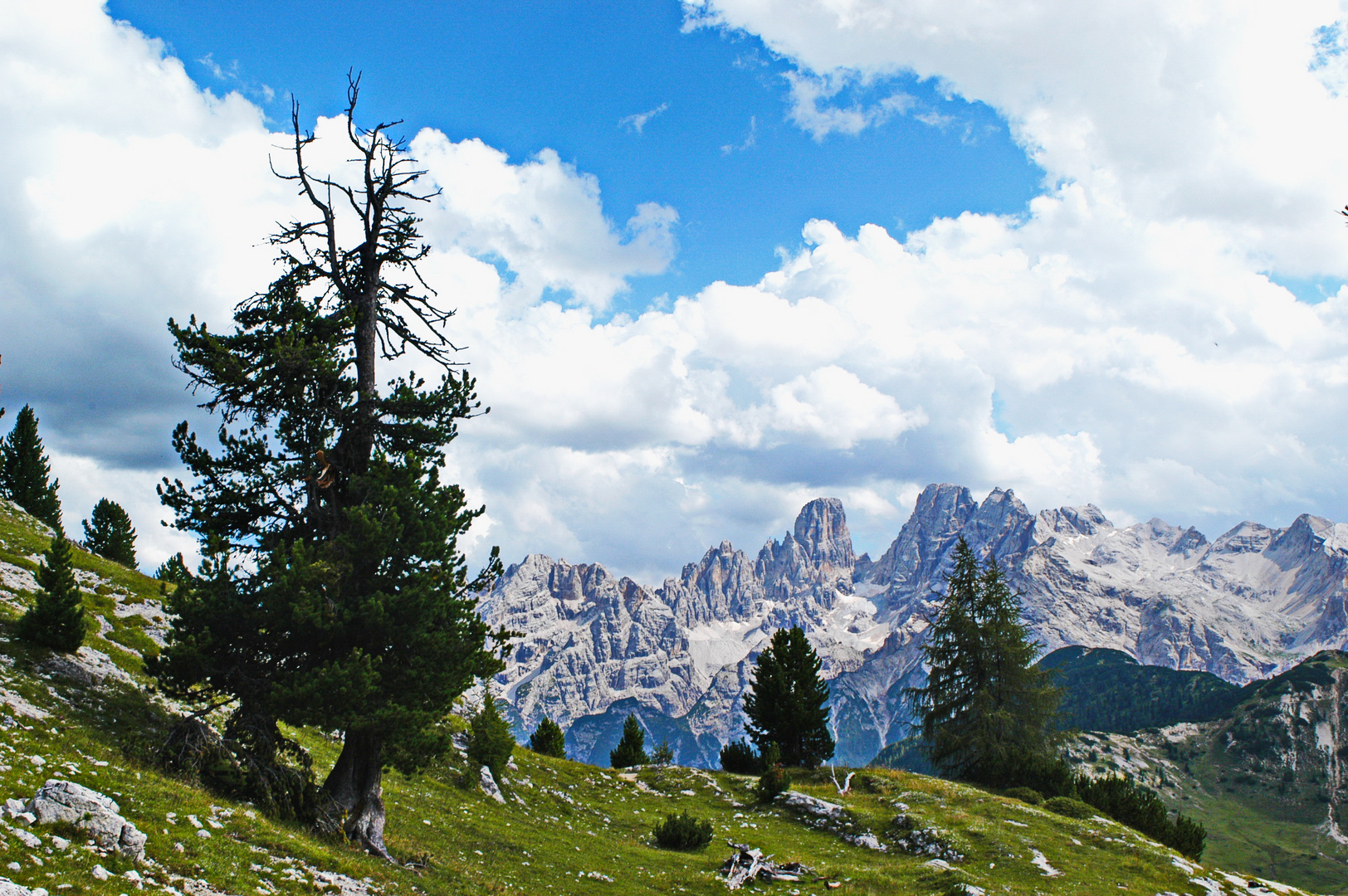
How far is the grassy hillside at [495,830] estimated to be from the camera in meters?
14.5

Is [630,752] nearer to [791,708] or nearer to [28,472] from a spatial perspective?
[791,708]

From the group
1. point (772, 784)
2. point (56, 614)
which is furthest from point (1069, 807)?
point (56, 614)

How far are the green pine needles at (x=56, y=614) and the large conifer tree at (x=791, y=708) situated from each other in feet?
143

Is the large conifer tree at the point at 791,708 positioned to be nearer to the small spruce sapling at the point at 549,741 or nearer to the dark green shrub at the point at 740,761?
the dark green shrub at the point at 740,761

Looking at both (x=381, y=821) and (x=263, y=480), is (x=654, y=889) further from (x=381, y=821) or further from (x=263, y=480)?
(x=263, y=480)

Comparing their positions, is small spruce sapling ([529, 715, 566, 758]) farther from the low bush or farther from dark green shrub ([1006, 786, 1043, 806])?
the low bush

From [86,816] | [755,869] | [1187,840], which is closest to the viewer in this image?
[86,816]

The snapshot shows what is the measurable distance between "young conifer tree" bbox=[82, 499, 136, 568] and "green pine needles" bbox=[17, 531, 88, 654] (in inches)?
2164

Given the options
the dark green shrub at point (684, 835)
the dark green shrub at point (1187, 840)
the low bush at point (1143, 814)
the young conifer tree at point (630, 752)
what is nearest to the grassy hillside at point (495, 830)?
the dark green shrub at point (684, 835)

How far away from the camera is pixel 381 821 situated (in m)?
20.9

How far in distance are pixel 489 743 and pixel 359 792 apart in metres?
17.8

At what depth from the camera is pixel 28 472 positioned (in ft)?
252

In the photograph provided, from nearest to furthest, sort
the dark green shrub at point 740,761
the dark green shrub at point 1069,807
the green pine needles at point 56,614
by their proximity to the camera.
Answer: the green pine needles at point 56,614 → the dark green shrub at point 1069,807 → the dark green shrub at point 740,761

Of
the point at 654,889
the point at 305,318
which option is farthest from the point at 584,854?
the point at 305,318
